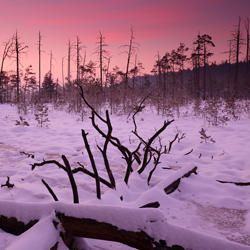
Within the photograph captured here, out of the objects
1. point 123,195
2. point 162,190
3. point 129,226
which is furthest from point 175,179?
point 129,226

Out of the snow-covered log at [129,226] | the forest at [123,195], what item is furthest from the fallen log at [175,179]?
the snow-covered log at [129,226]

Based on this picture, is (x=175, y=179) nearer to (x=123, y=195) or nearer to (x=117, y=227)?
(x=123, y=195)

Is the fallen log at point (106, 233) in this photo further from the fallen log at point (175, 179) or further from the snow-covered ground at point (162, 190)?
the fallen log at point (175, 179)

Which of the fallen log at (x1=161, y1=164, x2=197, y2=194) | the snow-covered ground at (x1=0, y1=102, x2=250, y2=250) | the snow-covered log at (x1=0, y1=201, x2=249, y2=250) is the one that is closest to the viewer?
the snow-covered log at (x1=0, y1=201, x2=249, y2=250)

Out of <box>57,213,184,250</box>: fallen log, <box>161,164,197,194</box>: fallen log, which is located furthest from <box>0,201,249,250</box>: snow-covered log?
<box>161,164,197,194</box>: fallen log

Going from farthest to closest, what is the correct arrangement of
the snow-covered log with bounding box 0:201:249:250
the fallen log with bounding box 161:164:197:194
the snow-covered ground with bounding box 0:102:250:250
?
the fallen log with bounding box 161:164:197:194 → the snow-covered ground with bounding box 0:102:250:250 → the snow-covered log with bounding box 0:201:249:250

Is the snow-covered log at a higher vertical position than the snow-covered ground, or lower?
higher

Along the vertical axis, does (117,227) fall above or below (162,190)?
above

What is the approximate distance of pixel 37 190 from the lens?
3.05m

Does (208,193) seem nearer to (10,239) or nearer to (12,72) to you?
(10,239)

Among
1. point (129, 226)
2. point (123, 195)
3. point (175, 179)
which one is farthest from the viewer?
point (175, 179)

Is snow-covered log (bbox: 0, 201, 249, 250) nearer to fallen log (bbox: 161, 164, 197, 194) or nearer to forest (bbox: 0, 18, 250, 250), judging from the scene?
forest (bbox: 0, 18, 250, 250)

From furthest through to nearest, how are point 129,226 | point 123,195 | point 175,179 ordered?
point 175,179, point 123,195, point 129,226

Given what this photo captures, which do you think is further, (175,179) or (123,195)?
(175,179)
